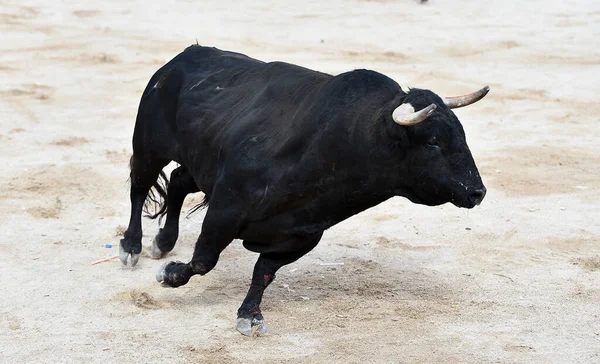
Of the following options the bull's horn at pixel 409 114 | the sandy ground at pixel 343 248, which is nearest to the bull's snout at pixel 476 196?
the bull's horn at pixel 409 114

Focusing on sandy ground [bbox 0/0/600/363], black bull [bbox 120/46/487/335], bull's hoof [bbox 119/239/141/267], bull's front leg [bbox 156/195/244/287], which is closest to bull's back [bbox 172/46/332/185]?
black bull [bbox 120/46/487/335]

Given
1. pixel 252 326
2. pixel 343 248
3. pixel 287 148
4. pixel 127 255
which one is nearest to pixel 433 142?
pixel 287 148

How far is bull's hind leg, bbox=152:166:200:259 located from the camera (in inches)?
293

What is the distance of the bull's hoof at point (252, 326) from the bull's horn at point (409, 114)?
1588mm

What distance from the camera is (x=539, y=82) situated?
1330 cm

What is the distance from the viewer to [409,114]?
17.3 ft

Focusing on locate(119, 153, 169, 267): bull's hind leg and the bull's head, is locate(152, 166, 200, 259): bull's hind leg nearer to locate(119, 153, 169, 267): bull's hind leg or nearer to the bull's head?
locate(119, 153, 169, 267): bull's hind leg

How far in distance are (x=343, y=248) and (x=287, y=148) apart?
6.91ft

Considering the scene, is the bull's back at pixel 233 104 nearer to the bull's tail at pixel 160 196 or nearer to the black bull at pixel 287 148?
the black bull at pixel 287 148

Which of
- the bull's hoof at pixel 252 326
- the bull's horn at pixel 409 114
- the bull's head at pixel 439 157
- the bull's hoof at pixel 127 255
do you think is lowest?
the bull's hoof at pixel 127 255

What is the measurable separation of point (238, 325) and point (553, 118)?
650 centimetres

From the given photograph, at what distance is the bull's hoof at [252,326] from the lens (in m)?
6.07

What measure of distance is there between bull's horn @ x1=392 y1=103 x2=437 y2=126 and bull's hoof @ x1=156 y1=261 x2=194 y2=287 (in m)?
1.78

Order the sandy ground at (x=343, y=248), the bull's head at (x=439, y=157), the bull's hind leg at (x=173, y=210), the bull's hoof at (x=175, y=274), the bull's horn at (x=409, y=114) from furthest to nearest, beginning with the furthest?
1. the bull's hind leg at (x=173, y=210)
2. the bull's hoof at (x=175, y=274)
3. the sandy ground at (x=343, y=248)
4. the bull's head at (x=439, y=157)
5. the bull's horn at (x=409, y=114)
